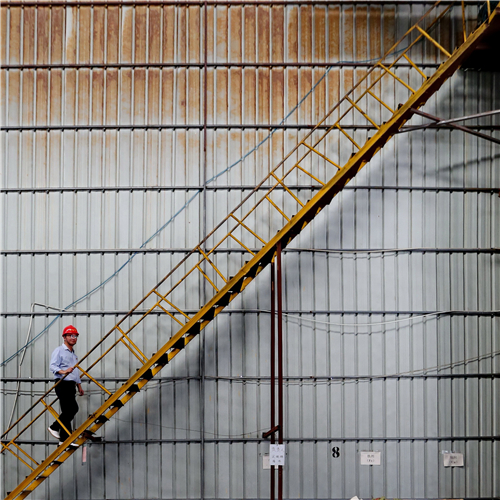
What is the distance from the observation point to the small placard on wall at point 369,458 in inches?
468

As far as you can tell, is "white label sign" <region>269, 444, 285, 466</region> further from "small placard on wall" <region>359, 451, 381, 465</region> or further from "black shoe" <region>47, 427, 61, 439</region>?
"black shoe" <region>47, 427, 61, 439</region>

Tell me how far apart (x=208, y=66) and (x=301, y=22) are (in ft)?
9.07

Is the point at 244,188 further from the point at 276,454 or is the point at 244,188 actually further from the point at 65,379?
the point at 276,454

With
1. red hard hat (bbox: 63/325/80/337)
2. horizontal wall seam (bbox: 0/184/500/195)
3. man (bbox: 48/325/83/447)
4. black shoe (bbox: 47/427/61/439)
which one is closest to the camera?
black shoe (bbox: 47/427/61/439)

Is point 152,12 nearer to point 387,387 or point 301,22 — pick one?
point 301,22

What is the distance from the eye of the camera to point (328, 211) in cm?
1228

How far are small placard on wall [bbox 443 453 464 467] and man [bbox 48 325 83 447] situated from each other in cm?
938

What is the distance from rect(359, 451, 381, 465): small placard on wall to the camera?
11891 mm

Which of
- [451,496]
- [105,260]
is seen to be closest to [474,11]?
[105,260]

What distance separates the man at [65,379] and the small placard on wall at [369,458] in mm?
7268

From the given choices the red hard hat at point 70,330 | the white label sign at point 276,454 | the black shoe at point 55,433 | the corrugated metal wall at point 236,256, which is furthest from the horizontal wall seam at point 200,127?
the white label sign at point 276,454

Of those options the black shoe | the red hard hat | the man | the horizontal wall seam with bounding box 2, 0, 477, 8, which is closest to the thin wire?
the red hard hat

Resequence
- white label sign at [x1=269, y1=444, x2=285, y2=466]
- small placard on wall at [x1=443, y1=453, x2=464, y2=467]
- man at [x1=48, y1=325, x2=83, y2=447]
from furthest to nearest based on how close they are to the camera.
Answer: small placard on wall at [x1=443, y1=453, x2=464, y2=467], man at [x1=48, y1=325, x2=83, y2=447], white label sign at [x1=269, y1=444, x2=285, y2=466]

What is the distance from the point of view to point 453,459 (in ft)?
38.9
